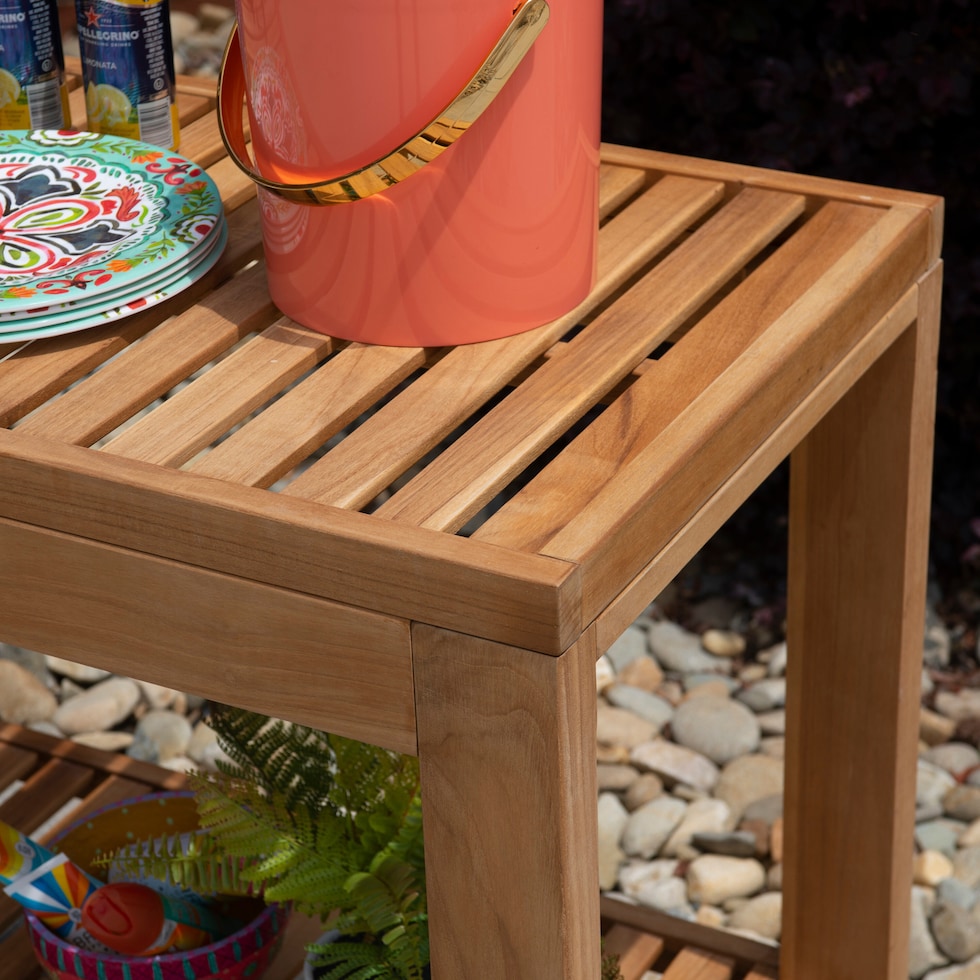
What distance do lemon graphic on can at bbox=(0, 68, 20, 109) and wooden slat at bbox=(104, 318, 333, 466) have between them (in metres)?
0.33

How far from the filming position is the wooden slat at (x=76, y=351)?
810 mm

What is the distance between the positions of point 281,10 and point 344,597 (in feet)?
1.00

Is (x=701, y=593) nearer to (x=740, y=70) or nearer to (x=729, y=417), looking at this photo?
(x=740, y=70)

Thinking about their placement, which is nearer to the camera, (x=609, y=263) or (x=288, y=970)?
(x=609, y=263)

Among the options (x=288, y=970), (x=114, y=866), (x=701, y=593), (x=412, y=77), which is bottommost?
(x=701, y=593)

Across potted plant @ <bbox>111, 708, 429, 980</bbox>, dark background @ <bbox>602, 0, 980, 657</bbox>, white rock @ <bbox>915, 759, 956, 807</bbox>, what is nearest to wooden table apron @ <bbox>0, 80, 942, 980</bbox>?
potted plant @ <bbox>111, 708, 429, 980</bbox>

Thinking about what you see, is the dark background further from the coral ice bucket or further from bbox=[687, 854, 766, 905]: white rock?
the coral ice bucket

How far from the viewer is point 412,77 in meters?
0.76

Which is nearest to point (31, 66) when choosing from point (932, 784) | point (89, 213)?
point (89, 213)

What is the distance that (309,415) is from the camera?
0.78 m

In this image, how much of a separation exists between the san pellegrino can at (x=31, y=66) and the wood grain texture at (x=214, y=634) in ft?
1.49

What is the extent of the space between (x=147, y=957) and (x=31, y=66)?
2.11 ft

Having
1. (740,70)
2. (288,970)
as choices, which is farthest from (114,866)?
(740,70)

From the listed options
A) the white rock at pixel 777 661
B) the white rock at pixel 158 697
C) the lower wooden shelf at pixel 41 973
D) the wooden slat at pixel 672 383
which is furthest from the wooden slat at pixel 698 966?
the white rock at pixel 158 697
